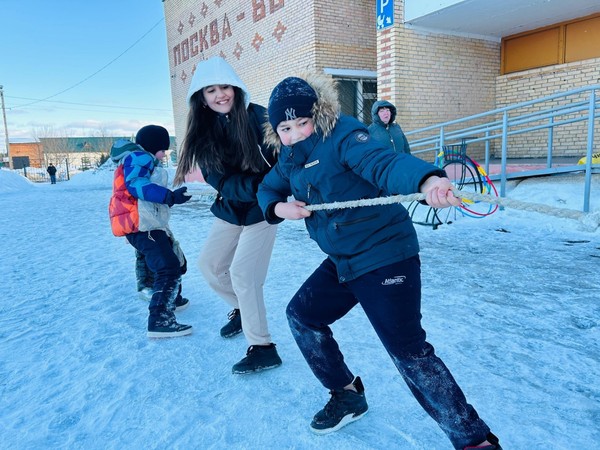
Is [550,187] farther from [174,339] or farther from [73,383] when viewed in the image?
[73,383]

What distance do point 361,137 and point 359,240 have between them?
40 cm

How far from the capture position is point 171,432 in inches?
83.6

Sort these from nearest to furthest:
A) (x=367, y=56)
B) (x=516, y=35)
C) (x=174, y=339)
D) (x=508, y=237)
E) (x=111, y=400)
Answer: (x=111, y=400) < (x=174, y=339) < (x=508, y=237) < (x=516, y=35) < (x=367, y=56)

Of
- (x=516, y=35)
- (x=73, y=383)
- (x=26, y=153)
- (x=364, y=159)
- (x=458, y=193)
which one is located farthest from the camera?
(x=26, y=153)

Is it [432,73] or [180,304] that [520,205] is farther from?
[432,73]

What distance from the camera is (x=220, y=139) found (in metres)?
2.66

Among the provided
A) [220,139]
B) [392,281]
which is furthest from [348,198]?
[220,139]

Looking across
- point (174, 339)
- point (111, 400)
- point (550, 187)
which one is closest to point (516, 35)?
point (550, 187)

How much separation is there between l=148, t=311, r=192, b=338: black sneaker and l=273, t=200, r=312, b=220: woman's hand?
1601 mm

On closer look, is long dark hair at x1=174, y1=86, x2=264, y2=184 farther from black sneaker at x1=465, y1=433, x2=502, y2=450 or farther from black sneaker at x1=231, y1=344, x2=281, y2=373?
black sneaker at x1=465, y1=433, x2=502, y2=450

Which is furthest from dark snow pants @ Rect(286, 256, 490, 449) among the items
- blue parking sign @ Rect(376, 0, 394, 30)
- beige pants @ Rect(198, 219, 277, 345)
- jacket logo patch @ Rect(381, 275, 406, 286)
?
blue parking sign @ Rect(376, 0, 394, 30)

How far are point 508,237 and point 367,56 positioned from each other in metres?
7.43

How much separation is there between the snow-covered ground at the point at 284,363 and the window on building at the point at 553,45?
20.9 feet

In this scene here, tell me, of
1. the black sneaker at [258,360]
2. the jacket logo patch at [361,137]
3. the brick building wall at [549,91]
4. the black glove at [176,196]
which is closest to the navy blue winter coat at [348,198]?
the jacket logo patch at [361,137]
